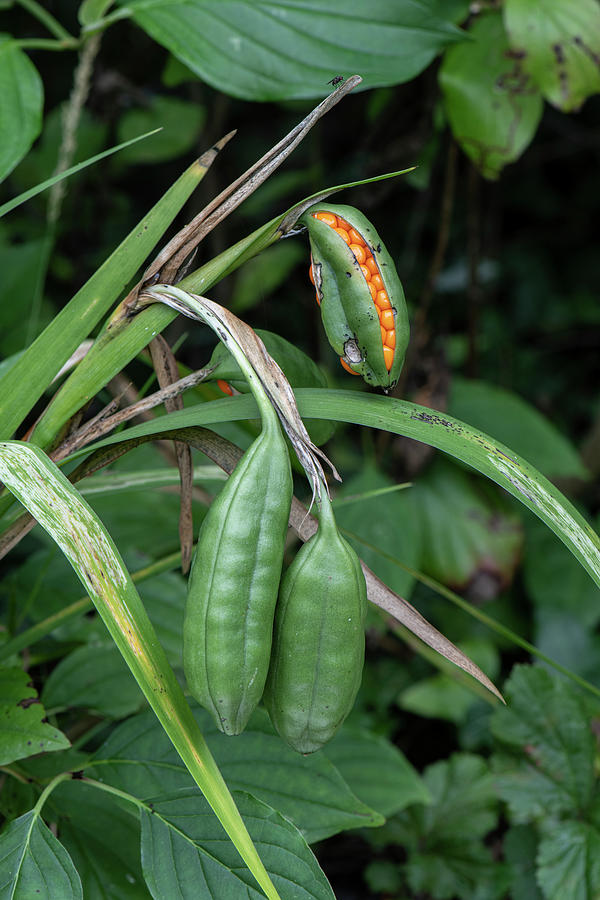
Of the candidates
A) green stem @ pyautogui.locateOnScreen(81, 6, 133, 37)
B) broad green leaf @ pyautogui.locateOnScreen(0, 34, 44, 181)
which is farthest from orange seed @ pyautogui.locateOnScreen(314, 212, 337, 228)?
green stem @ pyautogui.locateOnScreen(81, 6, 133, 37)

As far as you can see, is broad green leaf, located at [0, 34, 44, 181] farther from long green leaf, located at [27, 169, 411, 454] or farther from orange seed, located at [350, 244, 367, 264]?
orange seed, located at [350, 244, 367, 264]

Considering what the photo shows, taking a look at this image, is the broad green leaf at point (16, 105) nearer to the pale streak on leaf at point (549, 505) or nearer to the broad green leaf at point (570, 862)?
the pale streak on leaf at point (549, 505)

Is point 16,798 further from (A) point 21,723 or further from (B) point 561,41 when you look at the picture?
(B) point 561,41

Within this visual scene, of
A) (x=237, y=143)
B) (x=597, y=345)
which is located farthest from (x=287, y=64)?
(x=597, y=345)

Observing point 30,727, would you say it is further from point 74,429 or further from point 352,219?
point 352,219

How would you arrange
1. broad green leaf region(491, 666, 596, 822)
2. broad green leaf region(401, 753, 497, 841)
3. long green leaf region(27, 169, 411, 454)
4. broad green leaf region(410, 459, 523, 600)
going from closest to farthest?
long green leaf region(27, 169, 411, 454) < broad green leaf region(491, 666, 596, 822) < broad green leaf region(401, 753, 497, 841) < broad green leaf region(410, 459, 523, 600)

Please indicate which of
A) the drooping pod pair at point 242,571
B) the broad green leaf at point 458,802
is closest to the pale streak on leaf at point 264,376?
the drooping pod pair at point 242,571
